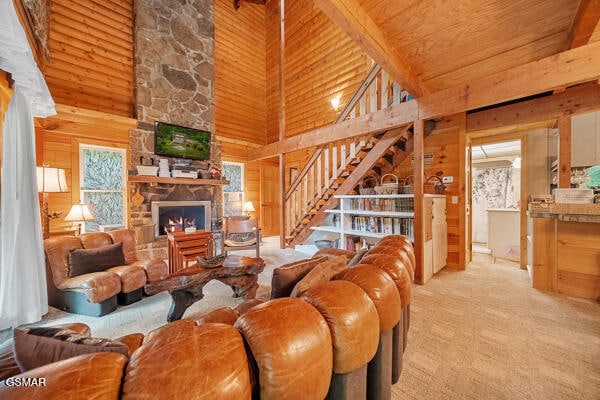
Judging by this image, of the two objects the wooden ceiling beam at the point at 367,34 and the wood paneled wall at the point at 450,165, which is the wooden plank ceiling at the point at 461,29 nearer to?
the wooden ceiling beam at the point at 367,34

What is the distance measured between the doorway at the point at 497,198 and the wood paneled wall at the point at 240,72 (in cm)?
561

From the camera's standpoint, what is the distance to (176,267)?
3.44 meters

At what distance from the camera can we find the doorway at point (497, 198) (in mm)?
4016

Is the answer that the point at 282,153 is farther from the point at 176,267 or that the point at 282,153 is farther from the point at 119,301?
the point at 119,301

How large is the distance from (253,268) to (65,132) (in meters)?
4.12

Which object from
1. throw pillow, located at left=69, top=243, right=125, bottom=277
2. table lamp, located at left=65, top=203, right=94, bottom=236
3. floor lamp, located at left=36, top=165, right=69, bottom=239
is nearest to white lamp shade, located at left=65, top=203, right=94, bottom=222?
table lamp, located at left=65, top=203, right=94, bottom=236

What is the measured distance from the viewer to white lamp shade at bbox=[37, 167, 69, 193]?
264cm

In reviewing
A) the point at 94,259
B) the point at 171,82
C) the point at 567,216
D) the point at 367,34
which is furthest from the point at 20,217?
the point at 567,216

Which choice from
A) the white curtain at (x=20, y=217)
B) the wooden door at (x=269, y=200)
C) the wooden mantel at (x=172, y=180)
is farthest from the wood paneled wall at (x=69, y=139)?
the wooden door at (x=269, y=200)

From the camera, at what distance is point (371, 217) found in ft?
Answer: 12.5

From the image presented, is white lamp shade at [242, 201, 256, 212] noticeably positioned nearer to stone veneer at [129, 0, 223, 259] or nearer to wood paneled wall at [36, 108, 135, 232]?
stone veneer at [129, 0, 223, 259]

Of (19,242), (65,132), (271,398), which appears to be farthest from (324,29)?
(271,398)

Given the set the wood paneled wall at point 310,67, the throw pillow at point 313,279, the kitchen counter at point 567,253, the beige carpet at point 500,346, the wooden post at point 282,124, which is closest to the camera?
the throw pillow at point 313,279

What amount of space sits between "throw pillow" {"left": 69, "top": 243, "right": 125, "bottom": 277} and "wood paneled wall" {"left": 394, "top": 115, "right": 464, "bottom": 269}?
456 centimetres
